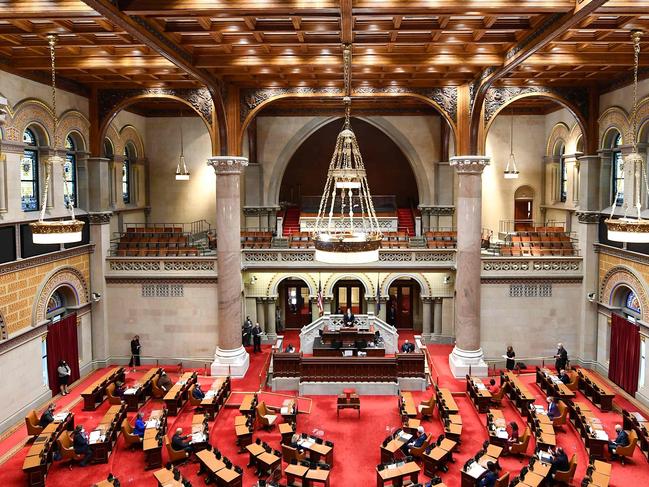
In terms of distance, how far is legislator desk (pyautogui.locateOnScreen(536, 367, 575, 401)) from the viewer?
47.8 feet

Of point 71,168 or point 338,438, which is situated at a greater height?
point 71,168

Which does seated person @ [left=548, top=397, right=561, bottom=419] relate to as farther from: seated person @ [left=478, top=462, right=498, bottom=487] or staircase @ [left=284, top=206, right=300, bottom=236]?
staircase @ [left=284, top=206, right=300, bottom=236]

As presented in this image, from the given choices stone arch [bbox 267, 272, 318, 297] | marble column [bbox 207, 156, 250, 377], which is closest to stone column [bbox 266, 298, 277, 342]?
stone arch [bbox 267, 272, 318, 297]

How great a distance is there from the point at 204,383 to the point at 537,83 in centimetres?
1410

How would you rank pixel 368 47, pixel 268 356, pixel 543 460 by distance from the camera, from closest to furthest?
pixel 543 460, pixel 368 47, pixel 268 356

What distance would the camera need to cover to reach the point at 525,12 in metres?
9.41

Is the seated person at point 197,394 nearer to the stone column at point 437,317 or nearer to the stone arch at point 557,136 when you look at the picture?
the stone column at point 437,317

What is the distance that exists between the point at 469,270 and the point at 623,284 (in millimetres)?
4591

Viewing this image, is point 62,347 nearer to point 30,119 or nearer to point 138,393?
point 138,393

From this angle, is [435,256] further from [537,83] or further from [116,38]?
[116,38]

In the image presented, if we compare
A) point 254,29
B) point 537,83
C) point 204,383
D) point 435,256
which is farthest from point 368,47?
point 204,383

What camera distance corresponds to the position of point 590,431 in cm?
1210

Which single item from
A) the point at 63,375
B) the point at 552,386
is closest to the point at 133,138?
the point at 63,375

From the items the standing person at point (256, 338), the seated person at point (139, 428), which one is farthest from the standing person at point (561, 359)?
the seated person at point (139, 428)
